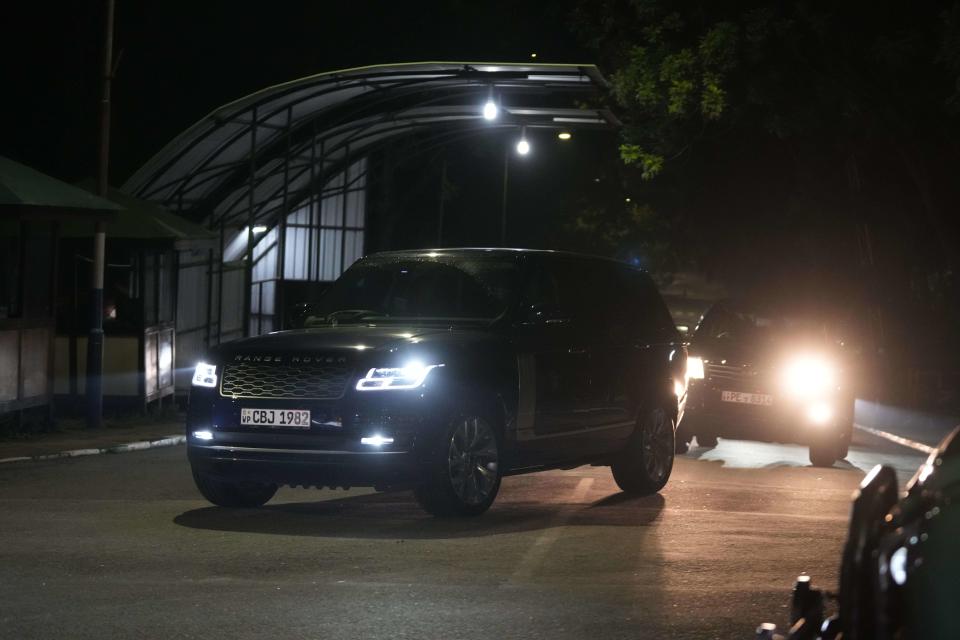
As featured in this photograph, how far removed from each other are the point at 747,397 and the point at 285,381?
7.51 metres

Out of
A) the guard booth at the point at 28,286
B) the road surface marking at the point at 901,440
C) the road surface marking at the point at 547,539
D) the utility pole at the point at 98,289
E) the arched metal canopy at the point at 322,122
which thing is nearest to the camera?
the road surface marking at the point at 547,539

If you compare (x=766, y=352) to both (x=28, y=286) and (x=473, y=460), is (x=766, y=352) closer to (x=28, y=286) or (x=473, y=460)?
(x=473, y=460)

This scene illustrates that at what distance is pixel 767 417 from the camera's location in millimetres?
17078

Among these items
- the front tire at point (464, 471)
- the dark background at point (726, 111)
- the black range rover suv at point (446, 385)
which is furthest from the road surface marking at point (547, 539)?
the dark background at point (726, 111)

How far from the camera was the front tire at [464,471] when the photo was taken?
10.8 m

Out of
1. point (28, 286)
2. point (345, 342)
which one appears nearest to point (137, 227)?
point (28, 286)

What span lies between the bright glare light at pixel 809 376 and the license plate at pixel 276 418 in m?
7.65

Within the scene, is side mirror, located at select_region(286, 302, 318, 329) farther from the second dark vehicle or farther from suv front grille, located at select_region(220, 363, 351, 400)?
the second dark vehicle

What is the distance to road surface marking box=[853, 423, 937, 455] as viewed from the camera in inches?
799

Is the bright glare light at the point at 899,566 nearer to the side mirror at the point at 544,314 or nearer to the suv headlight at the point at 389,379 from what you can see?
the suv headlight at the point at 389,379

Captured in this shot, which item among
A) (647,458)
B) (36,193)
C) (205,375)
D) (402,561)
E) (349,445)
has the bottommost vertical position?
(402,561)

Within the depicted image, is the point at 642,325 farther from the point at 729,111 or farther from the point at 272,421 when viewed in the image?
the point at 729,111

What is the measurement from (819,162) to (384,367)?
2578 cm

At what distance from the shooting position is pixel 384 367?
420 inches
